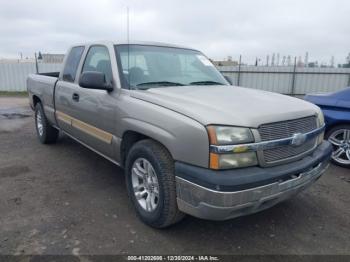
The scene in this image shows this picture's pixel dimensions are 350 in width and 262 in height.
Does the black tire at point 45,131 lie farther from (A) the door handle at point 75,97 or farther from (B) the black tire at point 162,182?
(B) the black tire at point 162,182

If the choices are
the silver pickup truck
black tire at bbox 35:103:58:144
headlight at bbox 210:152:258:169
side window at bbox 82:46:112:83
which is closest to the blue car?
the silver pickup truck

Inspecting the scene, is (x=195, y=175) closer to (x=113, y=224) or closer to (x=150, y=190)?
(x=150, y=190)

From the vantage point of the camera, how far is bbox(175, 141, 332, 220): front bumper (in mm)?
2387

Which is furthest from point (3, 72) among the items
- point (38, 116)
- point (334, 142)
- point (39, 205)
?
point (334, 142)

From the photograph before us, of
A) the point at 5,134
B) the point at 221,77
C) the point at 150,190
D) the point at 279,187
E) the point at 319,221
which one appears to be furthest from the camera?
the point at 5,134

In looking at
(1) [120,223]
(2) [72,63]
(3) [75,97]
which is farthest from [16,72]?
(1) [120,223]

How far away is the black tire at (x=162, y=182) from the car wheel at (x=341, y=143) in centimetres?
350

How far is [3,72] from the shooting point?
1795cm

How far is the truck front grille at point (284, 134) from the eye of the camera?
103 inches

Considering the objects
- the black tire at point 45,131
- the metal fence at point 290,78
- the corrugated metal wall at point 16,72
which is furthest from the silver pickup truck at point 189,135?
the corrugated metal wall at point 16,72

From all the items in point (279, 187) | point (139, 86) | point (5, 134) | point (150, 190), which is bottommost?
point (5, 134)

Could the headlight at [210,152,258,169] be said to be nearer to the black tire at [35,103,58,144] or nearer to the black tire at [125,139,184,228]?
the black tire at [125,139,184,228]

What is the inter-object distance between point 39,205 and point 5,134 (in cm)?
435

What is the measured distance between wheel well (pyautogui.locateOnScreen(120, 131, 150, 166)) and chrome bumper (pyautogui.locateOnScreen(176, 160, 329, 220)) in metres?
0.87
